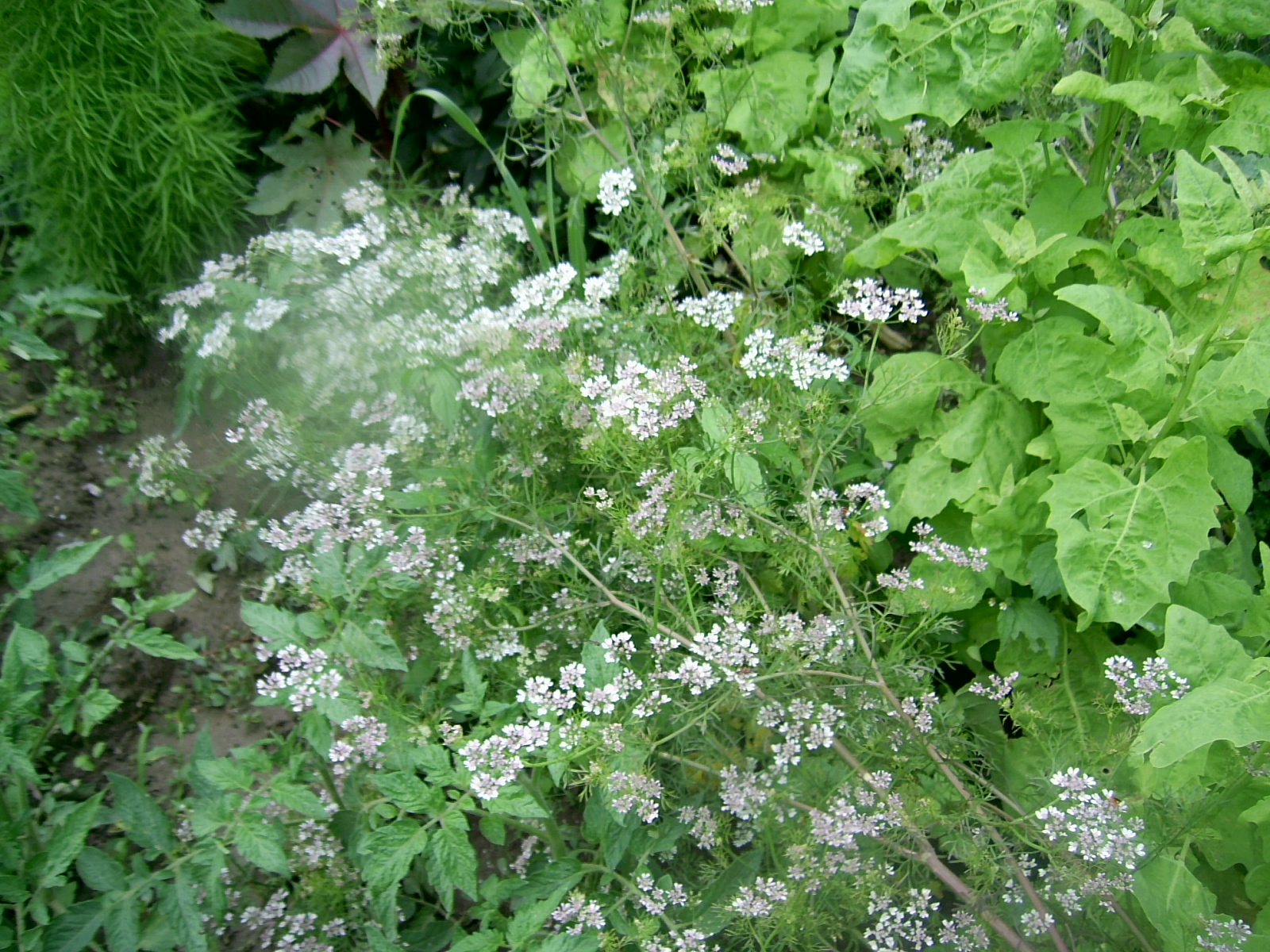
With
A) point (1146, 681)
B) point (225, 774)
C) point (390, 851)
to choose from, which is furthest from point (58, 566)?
point (1146, 681)

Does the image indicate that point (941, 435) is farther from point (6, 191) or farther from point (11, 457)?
point (6, 191)

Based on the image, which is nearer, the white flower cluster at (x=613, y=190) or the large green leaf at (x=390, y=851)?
the large green leaf at (x=390, y=851)

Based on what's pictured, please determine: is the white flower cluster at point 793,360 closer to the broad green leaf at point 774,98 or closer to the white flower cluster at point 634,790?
the white flower cluster at point 634,790

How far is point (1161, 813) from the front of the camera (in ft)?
4.93

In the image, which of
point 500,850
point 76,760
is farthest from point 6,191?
point 500,850

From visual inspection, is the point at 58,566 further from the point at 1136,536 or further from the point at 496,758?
the point at 1136,536

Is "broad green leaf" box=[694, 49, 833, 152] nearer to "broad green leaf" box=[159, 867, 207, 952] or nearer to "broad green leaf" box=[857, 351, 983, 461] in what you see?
"broad green leaf" box=[857, 351, 983, 461]

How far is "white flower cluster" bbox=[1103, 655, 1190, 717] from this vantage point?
1470 mm

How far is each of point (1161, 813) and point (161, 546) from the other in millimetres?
2276

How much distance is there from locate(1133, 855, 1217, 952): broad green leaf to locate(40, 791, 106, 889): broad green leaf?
1.78 metres

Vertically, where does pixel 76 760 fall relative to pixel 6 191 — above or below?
below

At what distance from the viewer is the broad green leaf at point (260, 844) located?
157 cm

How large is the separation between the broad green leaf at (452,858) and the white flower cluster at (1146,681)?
1032mm

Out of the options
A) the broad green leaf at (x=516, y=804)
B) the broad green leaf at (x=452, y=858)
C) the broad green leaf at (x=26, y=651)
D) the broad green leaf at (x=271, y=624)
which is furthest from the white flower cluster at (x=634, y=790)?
the broad green leaf at (x=26, y=651)
